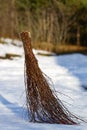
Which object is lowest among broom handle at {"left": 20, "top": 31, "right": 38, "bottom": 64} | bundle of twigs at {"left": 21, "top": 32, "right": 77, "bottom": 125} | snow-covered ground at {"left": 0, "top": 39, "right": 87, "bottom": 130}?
snow-covered ground at {"left": 0, "top": 39, "right": 87, "bottom": 130}

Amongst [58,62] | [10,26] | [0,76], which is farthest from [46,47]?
[0,76]

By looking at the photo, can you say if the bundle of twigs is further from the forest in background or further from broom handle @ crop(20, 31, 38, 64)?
the forest in background

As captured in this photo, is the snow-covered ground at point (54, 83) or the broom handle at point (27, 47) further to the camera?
the broom handle at point (27, 47)

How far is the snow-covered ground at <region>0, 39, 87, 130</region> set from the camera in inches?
241

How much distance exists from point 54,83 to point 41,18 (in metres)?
12.0

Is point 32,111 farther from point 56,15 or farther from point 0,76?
point 56,15

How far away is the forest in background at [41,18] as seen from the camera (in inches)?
836

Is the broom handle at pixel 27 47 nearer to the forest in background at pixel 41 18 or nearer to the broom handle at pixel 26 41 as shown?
the broom handle at pixel 26 41

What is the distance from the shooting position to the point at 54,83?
33.6 feet

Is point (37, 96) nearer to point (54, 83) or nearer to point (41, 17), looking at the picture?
point (54, 83)

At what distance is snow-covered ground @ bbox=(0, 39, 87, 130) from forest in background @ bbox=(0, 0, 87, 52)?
14.1ft

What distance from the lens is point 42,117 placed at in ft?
20.6

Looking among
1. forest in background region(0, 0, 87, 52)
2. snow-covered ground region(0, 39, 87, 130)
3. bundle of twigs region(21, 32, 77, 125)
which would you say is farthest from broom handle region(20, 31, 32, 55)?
forest in background region(0, 0, 87, 52)

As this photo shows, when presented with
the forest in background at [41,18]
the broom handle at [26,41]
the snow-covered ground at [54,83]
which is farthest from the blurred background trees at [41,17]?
the broom handle at [26,41]
